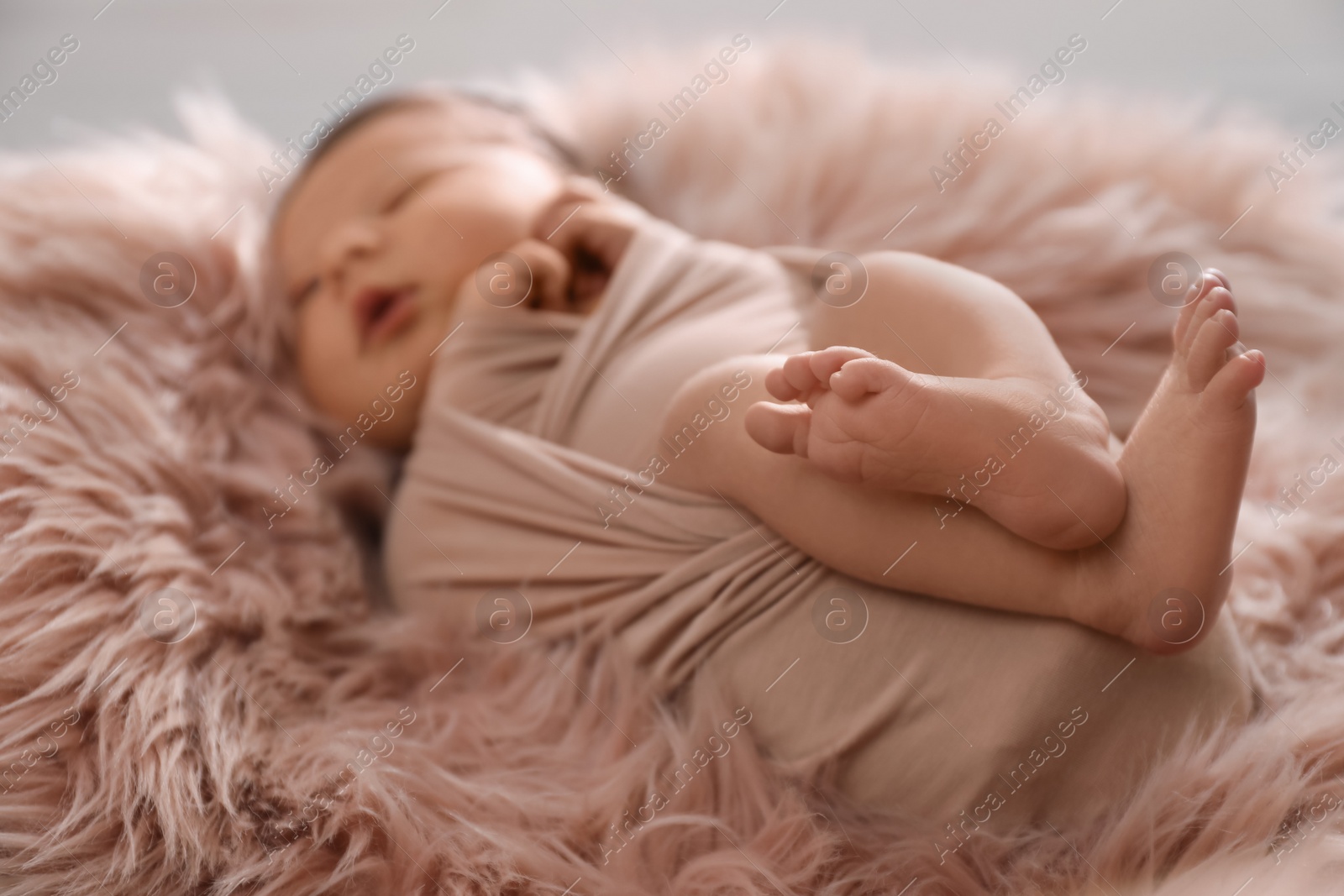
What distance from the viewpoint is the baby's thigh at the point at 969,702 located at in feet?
2.30

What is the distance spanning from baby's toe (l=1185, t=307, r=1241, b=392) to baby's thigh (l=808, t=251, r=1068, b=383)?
0.09m

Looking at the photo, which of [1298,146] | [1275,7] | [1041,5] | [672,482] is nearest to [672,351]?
[672,482]

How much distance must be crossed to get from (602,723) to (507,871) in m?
0.16

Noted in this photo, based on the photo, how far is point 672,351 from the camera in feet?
2.99

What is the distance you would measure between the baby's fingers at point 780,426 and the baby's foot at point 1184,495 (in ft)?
0.72

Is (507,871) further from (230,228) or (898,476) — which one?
(230,228)

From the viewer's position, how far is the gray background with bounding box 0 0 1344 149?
172cm

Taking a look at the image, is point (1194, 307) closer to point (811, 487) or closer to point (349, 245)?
point (811, 487)

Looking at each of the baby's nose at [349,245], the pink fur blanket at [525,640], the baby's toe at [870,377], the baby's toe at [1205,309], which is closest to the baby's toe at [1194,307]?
the baby's toe at [1205,309]

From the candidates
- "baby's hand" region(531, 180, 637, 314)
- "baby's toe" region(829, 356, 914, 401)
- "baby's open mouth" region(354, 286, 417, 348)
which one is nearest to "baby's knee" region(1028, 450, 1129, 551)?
"baby's toe" region(829, 356, 914, 401)

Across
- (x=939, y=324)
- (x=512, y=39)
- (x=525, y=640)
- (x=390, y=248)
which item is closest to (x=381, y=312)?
(x=390, y=248)

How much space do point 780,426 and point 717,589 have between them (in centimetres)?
Result: 19

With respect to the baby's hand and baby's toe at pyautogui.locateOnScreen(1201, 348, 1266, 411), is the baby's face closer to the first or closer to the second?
the baby's hand

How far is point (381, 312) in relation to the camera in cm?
111
